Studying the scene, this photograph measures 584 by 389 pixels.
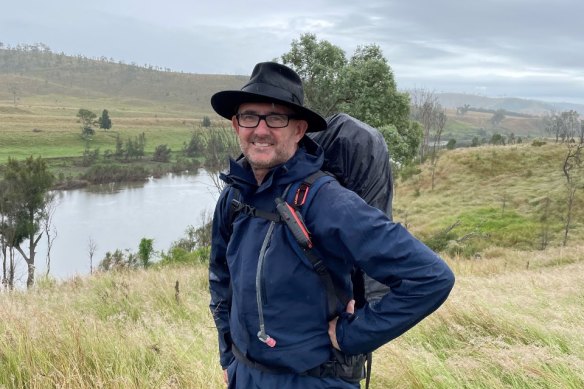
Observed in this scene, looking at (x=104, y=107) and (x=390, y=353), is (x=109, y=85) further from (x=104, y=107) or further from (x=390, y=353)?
(x=390, y=353)

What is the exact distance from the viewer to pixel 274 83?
6.33 feet

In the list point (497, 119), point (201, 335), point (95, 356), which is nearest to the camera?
point (95, 356)

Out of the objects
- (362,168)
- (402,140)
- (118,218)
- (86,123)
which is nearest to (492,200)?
Result: (402,140)

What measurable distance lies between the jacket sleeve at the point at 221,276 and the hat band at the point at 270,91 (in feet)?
1.50

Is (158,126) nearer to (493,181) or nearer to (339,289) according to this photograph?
(493,181)

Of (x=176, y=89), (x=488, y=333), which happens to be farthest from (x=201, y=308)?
(x=176, y=89)

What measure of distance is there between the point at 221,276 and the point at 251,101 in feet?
2.85

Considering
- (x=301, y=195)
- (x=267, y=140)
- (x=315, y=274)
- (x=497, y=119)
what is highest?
(x=497, y=119)

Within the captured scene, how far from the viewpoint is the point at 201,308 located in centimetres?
568

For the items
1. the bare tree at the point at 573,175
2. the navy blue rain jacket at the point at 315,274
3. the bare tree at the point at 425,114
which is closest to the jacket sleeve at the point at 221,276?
the navy blue rain jacket at the point at 315,274

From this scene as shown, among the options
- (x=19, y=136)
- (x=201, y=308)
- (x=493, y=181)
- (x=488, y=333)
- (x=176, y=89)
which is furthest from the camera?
(x=176, y=89)

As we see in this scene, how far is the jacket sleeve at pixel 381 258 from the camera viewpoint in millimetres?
1600

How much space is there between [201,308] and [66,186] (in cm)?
5826

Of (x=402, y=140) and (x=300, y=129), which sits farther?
(x=402, y=140)
